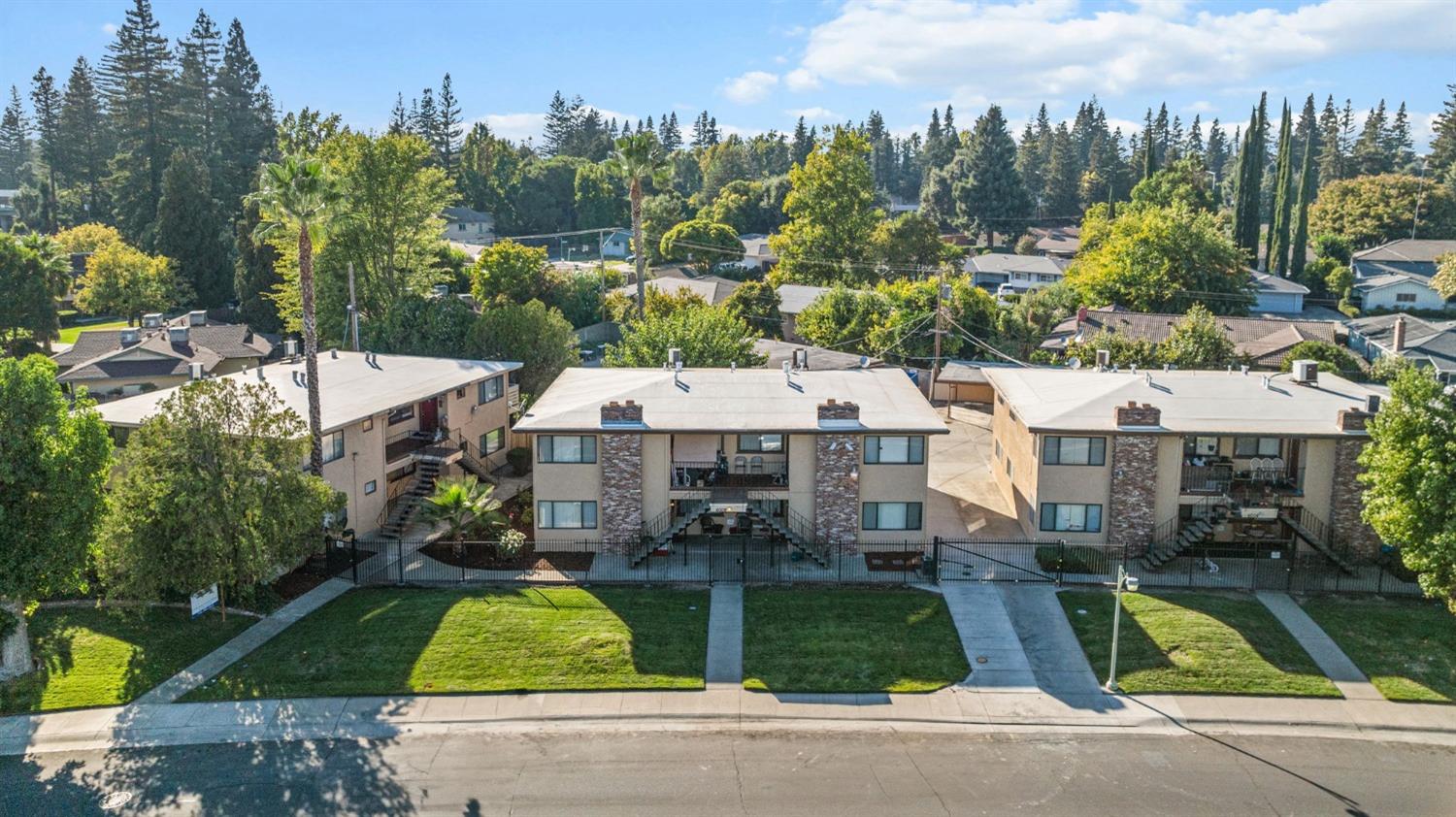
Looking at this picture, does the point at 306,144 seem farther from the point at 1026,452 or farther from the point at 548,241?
the point at 548,241

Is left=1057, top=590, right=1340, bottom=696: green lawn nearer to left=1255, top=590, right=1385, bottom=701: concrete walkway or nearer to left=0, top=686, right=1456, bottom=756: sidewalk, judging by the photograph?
left=1255, top=590, right=1385, bottom=701: concrete walkway

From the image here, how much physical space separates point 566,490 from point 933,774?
16.4 meters

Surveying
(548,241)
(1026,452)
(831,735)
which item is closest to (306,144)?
(1026,452)

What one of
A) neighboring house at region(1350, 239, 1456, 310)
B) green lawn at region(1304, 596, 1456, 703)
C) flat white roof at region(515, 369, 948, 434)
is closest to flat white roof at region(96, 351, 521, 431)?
flat white roof at region(515, 369, 948, 434)

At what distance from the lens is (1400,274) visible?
9300 cm

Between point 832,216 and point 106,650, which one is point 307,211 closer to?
point 106,650

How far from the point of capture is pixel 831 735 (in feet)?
83.8

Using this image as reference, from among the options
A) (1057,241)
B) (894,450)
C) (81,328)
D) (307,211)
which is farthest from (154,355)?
(1057,241)

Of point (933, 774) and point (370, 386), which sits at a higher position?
point (370, 386)

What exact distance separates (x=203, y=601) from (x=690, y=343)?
2492cm

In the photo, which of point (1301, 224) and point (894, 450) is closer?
point (894, 450)

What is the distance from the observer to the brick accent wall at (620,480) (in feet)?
115

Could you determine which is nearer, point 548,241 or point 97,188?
point 97,188

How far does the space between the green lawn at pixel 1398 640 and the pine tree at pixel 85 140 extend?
11671 centimetres
